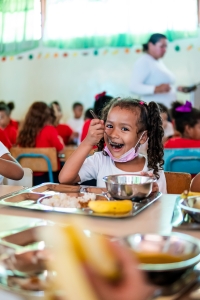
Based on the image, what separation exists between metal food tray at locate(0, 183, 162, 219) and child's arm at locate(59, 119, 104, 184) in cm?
19

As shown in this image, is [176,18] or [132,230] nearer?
[132,230]

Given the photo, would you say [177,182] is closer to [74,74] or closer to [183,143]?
[183,143]

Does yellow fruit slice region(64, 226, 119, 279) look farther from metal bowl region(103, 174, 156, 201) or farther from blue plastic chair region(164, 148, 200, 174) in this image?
blue plastic chair region(164, 148, 200, 174)

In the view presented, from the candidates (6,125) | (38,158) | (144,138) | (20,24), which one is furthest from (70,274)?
(20,24)

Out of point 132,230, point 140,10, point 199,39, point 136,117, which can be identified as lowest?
point 132,230

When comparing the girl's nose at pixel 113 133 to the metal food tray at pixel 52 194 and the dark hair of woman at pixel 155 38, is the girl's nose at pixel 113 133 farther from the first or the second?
the dark hair of woman at pixel 155 38

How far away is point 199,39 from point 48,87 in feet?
6.29

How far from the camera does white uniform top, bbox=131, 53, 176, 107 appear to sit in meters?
4.21

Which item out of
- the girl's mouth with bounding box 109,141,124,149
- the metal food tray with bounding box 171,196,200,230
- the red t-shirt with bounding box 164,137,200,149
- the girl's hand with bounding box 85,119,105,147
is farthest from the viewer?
the red t-shirt with bounding box 164,137,200,149

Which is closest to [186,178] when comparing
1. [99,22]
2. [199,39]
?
[199,39]

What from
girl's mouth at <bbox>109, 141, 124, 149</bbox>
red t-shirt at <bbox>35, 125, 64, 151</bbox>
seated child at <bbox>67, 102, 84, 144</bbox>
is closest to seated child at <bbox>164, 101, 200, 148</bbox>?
red t-shirt at <bbox>35, 125, 64, 151</bbox>

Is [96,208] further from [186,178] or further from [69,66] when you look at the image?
[69,66]

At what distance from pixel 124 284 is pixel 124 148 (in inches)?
43.6

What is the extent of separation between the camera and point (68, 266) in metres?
0.40
